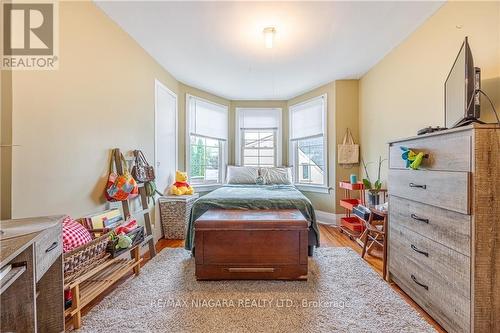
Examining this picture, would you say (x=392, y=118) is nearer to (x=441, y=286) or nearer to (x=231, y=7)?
(x=441, y=286)

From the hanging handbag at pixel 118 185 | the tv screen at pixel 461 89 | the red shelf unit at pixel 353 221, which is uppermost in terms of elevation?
the tv screen at pixel 461 89

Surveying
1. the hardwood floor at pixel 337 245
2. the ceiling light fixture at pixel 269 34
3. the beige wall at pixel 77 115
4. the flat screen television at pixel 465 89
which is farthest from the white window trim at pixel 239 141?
the flat screen television at pixel 465 89

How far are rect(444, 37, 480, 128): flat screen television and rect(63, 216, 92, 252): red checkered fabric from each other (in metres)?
2.68

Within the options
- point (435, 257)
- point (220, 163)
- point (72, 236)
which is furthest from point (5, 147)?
point (220, 163)

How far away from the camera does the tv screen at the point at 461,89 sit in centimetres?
137

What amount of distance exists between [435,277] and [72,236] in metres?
Result: 2.41

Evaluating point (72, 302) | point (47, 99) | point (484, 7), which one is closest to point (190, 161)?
point (47, 99)

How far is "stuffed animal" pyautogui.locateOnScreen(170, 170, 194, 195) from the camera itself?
10.9ft

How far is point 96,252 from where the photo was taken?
1.61 meters

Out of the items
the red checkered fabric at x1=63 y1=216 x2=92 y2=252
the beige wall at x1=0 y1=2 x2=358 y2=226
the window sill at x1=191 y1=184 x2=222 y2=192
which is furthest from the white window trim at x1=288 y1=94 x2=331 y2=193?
the red checkered fabric at x1=63 y1=216 x2=92 y2=252

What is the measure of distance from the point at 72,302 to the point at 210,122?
3435 millimetres

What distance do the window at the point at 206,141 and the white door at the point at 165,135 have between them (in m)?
0.34

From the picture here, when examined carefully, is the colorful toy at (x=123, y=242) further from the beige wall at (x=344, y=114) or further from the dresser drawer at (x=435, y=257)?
the beige wall at (x=344, y=114)

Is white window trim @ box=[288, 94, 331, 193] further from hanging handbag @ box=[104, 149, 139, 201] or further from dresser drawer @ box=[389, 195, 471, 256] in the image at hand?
hanging handbag @ box=[104, 149, 139, 201]
